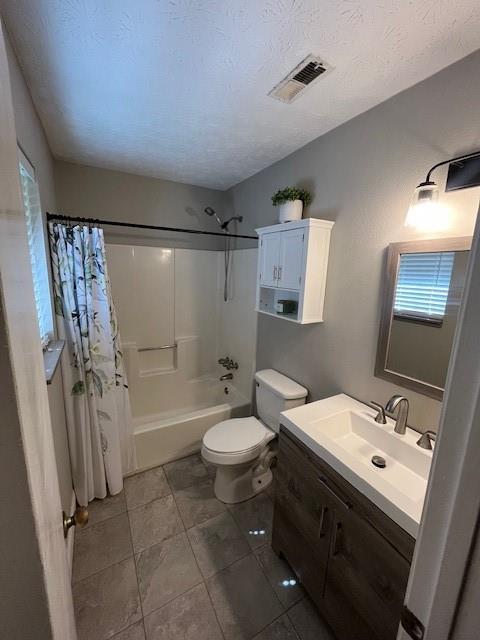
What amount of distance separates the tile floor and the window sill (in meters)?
1.15

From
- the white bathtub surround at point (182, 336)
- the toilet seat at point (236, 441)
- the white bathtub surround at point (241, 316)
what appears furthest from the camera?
the white bathtub surround at point (241, 316)

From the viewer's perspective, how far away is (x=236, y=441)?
5.96 ft

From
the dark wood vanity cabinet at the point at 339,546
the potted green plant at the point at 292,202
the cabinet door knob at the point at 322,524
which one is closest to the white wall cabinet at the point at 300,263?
the potted green plant at the point at 292,202

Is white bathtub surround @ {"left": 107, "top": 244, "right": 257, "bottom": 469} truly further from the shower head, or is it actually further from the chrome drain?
the chrome drain

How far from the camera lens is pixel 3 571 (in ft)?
1.17

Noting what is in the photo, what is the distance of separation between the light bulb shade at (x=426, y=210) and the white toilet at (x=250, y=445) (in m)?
1.21

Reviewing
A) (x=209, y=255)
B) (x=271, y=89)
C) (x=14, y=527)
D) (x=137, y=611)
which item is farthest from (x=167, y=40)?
(x=137, y=611)

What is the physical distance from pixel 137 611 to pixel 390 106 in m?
2.72

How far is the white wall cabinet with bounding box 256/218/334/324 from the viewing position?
1.62 m

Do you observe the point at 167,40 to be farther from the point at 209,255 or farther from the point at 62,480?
the point at 62,480

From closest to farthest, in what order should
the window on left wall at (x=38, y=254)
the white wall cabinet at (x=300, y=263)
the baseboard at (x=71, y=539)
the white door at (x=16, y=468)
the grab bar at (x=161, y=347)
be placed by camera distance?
the white door at (x=16, y=468) < the window on left wall at (x=38, y=254) < the baseboard at (x=71, y=539) < the white wall cabinet at (x=300, y=263) < the grab bar at (x=161, y=347)

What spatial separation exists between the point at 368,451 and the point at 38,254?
6.65 feet

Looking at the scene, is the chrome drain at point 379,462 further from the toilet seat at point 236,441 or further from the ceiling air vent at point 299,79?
the ceiling air vent at point 299,79

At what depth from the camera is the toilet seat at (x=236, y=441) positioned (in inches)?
67.9
